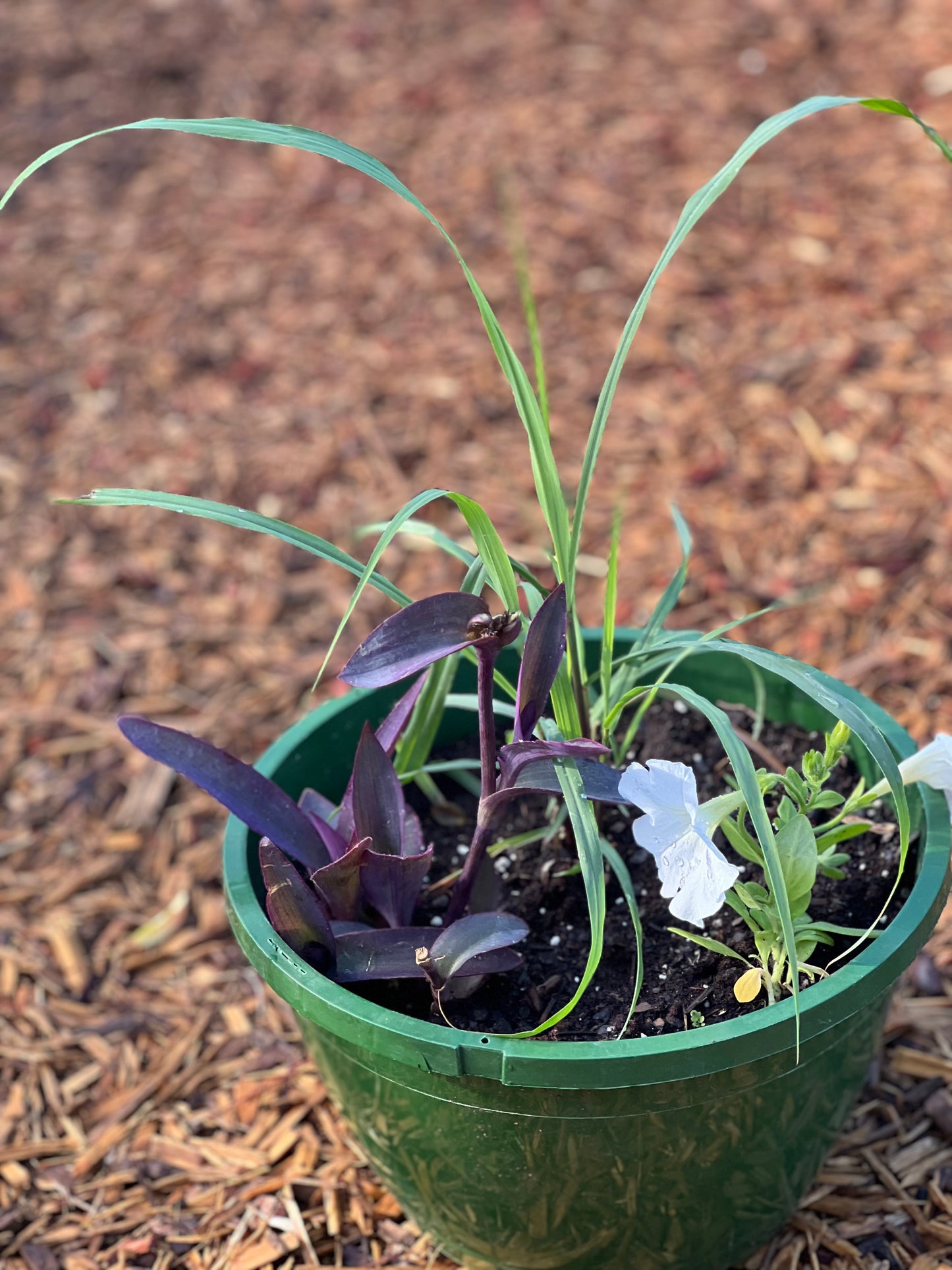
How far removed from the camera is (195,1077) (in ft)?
4.98

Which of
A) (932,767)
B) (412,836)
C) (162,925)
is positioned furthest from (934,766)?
(162,925)

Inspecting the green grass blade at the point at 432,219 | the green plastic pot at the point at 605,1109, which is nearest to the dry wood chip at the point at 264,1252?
the green plastic pot at the point at 605,1109

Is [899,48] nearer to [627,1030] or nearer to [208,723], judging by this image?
[208,723]

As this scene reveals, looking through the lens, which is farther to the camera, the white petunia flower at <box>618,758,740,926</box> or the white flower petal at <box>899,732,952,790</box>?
the white flower petal at <box>899,732,952,790</box>

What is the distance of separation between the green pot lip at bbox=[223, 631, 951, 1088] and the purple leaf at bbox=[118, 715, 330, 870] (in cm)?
7

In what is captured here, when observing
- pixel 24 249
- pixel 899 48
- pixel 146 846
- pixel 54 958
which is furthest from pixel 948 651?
pixel 24 249

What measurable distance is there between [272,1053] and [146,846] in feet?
1.38

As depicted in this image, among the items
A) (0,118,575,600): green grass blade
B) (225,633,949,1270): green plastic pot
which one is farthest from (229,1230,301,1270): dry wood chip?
(0,118,575,600): green grass blade

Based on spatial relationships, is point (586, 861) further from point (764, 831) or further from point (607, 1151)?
point (607, 1151)

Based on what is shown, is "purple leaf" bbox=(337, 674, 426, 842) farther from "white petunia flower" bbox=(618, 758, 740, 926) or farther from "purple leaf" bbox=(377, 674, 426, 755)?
"white petunia flower" bbox=(618, 758, 740, 926)

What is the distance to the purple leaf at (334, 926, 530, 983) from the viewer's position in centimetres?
103

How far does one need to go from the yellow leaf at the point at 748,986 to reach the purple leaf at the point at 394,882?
0.26m

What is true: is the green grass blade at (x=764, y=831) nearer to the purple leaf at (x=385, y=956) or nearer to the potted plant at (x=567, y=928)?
the potted plant at (x=567, y=928)

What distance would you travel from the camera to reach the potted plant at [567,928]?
3.00ft
